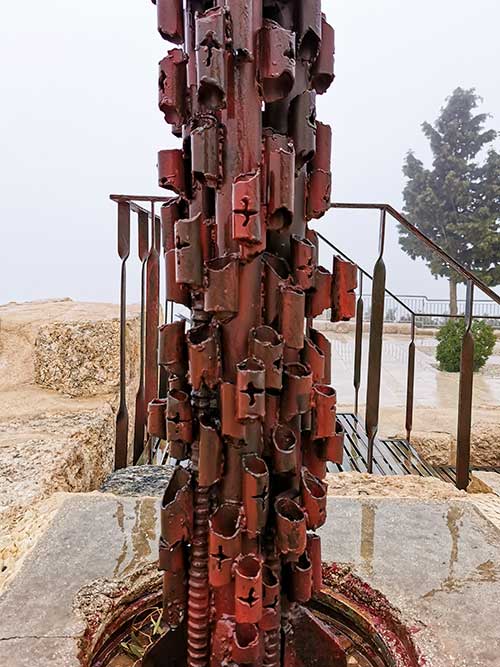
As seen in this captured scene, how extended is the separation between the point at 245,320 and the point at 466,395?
1.55 meters

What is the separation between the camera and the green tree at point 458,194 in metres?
14.2

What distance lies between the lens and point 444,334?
374 inches

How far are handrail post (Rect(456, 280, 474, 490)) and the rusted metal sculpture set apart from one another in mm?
1297

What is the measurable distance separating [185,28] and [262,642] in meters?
0.99

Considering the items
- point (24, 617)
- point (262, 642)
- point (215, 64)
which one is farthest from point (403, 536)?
point (215, 64)

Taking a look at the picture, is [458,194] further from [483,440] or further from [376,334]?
[376,334]

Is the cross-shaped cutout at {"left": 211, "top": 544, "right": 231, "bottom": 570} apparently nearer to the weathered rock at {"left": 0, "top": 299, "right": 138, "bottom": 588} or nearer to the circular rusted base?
the circular rusted base

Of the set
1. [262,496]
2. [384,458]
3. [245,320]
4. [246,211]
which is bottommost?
[384,458]

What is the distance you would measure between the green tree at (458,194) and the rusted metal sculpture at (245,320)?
47.9ft

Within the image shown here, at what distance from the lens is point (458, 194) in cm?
1455

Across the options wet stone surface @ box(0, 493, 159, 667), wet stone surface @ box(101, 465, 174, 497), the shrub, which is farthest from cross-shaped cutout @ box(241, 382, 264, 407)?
the shrub

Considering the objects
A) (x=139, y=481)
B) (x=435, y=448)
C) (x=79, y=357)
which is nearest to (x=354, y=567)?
(x=139, y=481)

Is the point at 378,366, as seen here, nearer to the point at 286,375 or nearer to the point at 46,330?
the point at 286,375

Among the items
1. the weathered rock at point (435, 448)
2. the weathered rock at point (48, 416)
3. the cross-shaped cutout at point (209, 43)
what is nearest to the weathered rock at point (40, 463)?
the weathered rock at point (48, 416)
